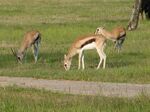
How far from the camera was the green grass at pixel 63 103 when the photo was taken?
11688mm

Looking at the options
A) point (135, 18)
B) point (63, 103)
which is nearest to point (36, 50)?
point (63, 103)

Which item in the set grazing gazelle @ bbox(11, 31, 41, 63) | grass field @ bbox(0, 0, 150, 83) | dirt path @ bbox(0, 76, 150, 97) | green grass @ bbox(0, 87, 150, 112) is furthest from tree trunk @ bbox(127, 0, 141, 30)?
green grass @ bbox(0, 87, 150, 112)

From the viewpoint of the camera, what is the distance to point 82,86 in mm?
16531

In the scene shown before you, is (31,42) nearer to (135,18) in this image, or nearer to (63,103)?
(63,103)

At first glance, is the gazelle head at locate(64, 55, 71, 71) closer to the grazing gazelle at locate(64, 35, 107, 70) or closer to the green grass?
the grazing gazelle at locate(64, 35, 107, 70)

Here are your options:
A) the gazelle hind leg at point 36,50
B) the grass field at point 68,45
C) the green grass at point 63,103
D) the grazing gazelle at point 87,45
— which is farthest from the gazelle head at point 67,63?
the green grass at point 63,103

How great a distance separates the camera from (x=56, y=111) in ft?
37.8

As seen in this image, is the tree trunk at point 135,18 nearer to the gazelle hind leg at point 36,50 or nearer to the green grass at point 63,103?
the gazelle hind leg at point 36,50

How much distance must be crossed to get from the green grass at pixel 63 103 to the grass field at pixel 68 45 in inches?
152

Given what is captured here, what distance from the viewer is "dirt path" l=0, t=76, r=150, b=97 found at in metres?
15.1

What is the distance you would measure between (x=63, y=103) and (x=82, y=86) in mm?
3794

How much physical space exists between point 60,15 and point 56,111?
40170mm

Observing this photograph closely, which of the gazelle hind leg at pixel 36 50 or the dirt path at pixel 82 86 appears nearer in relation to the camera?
the dirt path at pixel 82 86

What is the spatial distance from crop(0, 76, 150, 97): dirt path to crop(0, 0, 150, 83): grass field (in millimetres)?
636
